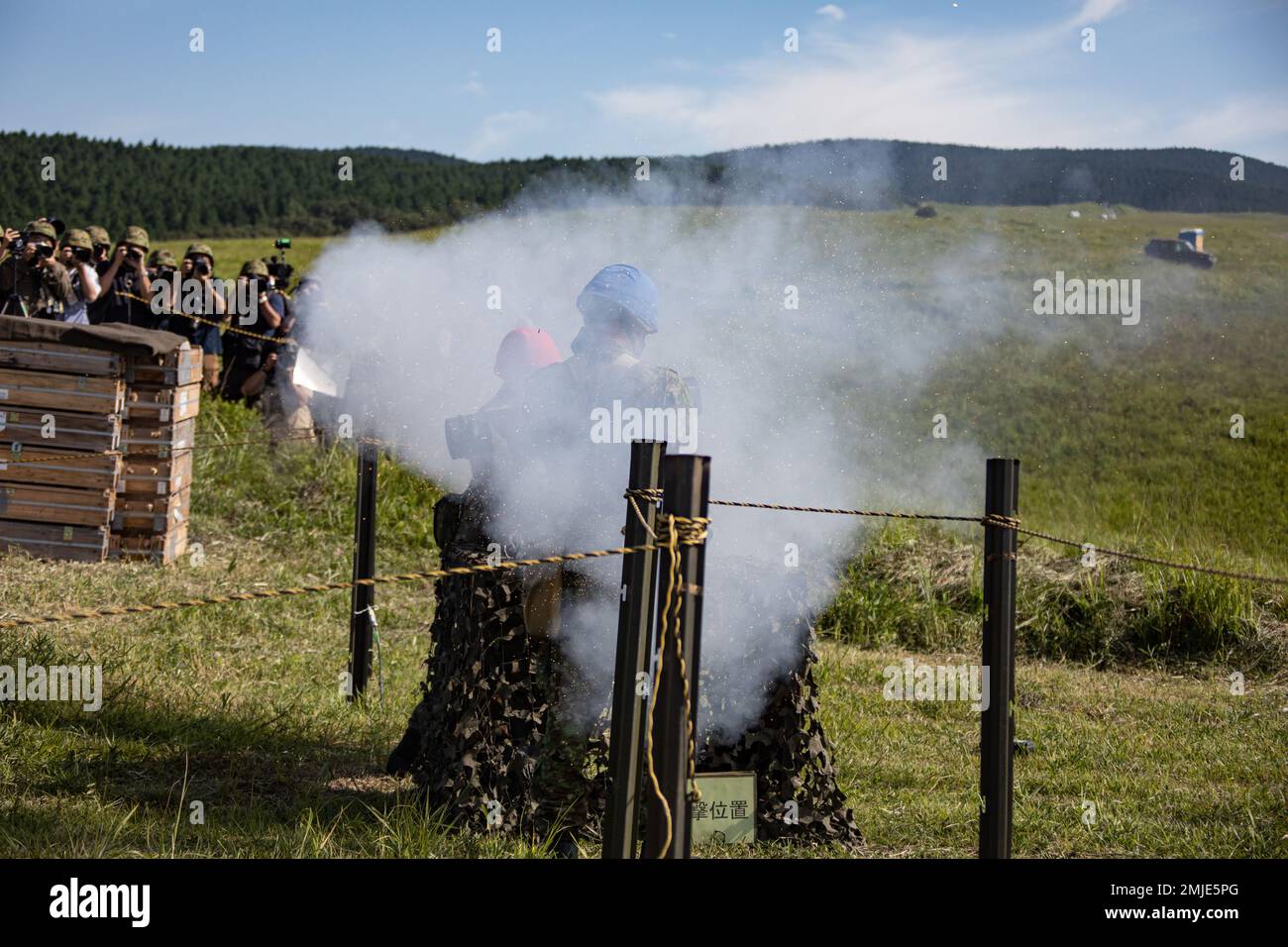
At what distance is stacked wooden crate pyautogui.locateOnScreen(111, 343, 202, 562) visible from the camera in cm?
943

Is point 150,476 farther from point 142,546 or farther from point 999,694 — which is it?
point 999,694

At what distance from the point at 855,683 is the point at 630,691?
4756 mm

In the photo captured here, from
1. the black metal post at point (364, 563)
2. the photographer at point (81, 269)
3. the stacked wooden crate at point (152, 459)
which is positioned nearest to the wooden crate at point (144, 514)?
the stacked wooden crate at point (152, 459)

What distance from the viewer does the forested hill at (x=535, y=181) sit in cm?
755

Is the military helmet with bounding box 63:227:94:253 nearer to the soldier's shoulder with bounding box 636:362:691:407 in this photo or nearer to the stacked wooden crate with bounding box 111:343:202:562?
the stacked wooden crate with bounding box 111:343:202:562

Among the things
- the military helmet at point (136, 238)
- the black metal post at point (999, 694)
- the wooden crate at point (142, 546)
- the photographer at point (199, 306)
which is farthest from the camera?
the photographer at point (199, 306)

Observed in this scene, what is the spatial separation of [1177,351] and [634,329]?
19512mm

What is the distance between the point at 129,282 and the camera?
12648 mm

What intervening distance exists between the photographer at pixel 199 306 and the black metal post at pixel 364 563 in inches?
272

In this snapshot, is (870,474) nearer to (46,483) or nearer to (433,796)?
(46,483)

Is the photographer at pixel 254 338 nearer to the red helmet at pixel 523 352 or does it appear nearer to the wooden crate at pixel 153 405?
the wooden crate at pixel 153 405

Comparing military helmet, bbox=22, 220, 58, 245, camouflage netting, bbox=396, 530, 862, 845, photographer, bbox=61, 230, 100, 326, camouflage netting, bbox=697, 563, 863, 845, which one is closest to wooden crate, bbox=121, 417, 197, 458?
photographer, bbox=61, 230, 100, 326

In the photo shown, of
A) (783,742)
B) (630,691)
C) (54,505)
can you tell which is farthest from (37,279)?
(630,691)
